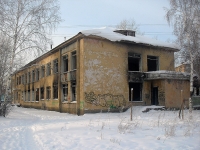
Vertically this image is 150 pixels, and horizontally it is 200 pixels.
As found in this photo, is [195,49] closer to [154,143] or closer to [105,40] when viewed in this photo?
[105,40]

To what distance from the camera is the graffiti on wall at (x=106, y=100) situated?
2188 centimetres

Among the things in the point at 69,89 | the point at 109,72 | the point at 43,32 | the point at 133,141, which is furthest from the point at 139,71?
the point at 133,141

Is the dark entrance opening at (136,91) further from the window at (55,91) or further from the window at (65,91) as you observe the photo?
the window at (55,91)

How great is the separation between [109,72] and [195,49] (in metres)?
7.51

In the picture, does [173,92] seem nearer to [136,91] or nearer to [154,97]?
[154,97]

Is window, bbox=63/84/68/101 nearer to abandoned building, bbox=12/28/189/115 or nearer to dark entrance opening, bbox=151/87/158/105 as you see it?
abandoned building, bbox=12/28/189/115

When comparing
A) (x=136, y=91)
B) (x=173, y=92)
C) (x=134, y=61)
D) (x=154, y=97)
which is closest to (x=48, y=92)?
(x=136, y=91)

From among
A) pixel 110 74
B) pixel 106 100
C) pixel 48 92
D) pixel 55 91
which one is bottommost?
pixel 106 100

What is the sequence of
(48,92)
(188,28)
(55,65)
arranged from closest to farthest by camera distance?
(188,28) < (55,65) < (48,92)

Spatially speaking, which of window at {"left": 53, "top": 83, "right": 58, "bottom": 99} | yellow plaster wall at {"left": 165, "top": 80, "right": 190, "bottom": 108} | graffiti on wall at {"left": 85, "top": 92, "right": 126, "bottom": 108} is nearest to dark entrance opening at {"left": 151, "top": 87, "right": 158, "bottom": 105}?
yellow plaster wall at {"left": 165, "top": 80, "right": 190, "bottom": 108}

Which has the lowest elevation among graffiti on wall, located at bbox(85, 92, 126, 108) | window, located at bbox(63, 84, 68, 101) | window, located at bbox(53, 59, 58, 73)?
graffiti on wall, located at bbox(85, 92, 126, 108)

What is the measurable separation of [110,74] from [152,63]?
6207 mm

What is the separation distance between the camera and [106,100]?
890 inches

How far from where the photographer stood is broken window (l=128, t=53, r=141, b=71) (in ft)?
82.0
